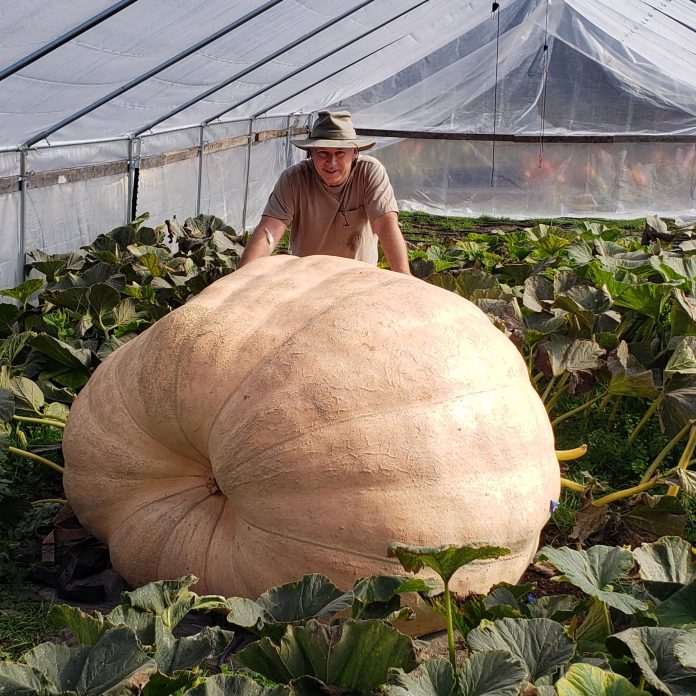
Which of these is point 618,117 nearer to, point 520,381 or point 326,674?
point 520,381

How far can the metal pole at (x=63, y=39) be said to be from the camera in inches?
176

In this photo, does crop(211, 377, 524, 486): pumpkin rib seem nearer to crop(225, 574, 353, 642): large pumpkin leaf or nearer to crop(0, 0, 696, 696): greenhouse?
crop(0, 0, 696, 696): greenhouse

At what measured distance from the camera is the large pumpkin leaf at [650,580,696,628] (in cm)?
190

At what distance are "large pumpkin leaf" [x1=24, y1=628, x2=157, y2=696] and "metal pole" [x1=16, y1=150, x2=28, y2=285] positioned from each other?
14.7ft

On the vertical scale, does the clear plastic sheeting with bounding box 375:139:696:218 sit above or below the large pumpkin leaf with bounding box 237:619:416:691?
above

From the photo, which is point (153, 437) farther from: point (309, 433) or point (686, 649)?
point (686, 649)

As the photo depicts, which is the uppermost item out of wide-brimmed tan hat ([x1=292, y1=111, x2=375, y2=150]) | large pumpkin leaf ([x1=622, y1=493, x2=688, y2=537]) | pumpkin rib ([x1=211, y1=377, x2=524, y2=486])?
wide-brimmed tan hat ([x1=292, y1=111, x2=375, y2=150])

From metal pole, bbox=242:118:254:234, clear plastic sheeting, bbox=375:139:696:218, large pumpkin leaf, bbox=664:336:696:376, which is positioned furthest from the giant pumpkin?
clear plastic sheeting, bbox=375:139:696:218

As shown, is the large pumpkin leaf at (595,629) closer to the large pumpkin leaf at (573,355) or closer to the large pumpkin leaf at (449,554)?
the large pumpkin leaf at (449,554)

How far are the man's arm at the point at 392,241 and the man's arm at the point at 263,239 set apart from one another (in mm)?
413

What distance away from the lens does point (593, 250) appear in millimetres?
5180

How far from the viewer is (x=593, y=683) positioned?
1.61 meters

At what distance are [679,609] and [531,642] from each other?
0.37 meters

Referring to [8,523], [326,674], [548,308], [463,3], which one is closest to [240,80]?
[463,3]
